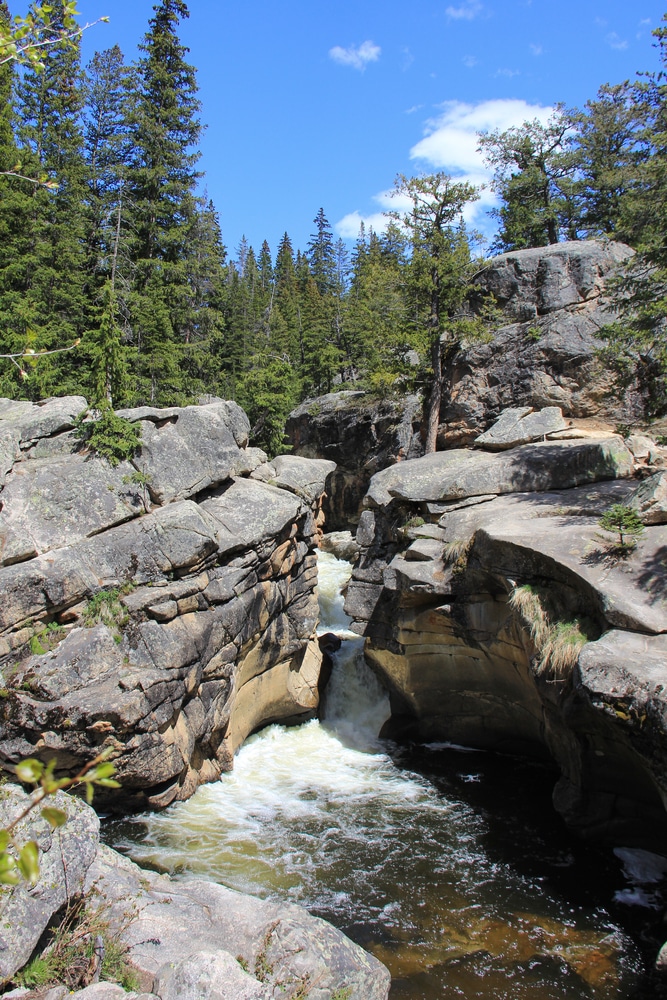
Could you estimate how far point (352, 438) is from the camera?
3650cm

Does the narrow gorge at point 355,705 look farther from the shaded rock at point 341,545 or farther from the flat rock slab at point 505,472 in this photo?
the shaded rock at point 341,545

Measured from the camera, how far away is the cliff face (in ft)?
41.9

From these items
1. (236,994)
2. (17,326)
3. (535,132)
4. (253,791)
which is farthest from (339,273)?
(236,994)

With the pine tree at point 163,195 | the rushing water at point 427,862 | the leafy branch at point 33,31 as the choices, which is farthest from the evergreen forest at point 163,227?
the leafy branch at point 33,31

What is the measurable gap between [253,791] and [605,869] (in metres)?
7.64

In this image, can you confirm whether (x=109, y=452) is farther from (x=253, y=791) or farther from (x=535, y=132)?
(x=535, y=132)

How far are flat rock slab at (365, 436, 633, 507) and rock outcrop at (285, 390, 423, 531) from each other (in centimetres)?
1088

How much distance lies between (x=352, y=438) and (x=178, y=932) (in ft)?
99.4

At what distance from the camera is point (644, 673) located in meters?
9.95

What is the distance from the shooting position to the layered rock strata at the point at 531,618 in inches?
426

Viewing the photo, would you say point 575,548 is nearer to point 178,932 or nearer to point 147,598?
point 147,598

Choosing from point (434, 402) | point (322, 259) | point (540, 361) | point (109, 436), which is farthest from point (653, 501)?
point (322, 259)

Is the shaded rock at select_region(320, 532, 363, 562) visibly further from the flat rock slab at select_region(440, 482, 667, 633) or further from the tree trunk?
the flat rock slab at select_region(440, 482, 667, 633)

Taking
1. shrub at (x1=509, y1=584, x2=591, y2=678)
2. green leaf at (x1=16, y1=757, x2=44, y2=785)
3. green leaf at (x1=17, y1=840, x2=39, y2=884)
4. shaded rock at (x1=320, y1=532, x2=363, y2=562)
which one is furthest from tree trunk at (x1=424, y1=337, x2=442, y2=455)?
green leaf at (x1=17, y1=840, x2=39, y2=884)
